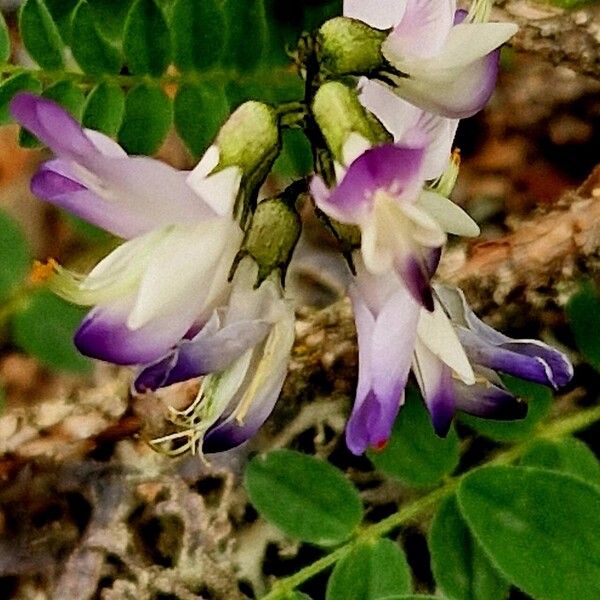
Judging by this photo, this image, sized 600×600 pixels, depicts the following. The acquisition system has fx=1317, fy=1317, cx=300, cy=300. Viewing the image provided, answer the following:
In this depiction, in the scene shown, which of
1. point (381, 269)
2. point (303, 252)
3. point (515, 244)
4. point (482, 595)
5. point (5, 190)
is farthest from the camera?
point (5, 190)

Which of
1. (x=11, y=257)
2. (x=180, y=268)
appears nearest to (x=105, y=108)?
(x=11, y=257)

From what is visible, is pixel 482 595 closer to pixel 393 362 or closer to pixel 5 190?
pixel 393 362

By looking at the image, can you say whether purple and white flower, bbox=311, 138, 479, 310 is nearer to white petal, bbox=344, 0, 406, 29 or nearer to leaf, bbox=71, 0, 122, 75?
white petal, bbox=344, 0, 406, 29

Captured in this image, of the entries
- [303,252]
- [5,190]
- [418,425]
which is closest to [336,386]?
[418,425]

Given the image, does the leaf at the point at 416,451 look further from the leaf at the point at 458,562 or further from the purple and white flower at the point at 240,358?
the purple and white flower at the point at 240,358

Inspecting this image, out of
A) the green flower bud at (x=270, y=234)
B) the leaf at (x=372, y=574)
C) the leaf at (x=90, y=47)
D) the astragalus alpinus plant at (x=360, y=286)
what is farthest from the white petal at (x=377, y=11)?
the leaf at (x=372, y=574)

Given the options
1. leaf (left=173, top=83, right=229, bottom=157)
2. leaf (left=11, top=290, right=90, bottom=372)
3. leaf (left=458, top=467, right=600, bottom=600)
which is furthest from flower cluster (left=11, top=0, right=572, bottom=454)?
leaf (left=11, top=290, right=90, bottom=372)
